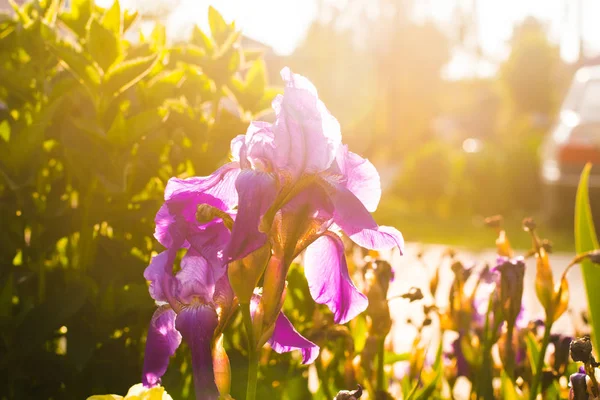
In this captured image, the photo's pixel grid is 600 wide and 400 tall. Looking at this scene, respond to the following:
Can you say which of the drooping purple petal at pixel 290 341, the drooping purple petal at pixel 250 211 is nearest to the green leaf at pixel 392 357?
the drooping purple petal at pixel 290 341

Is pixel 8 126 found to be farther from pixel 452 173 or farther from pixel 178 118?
pixel 452 173

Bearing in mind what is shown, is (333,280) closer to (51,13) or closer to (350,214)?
(350,214)

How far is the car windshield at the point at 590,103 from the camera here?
374 inches

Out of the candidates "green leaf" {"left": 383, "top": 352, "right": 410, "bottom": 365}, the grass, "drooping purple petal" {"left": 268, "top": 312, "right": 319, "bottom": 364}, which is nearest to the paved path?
the grass

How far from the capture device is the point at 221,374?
976mm

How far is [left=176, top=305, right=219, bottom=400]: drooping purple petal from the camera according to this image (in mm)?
936

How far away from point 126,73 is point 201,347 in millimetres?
717

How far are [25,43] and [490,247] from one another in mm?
9264

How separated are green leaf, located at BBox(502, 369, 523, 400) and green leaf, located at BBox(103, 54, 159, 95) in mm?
984

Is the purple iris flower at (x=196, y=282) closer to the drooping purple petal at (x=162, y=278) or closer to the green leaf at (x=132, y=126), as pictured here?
the drooping purple petal at (x=162, y=278)

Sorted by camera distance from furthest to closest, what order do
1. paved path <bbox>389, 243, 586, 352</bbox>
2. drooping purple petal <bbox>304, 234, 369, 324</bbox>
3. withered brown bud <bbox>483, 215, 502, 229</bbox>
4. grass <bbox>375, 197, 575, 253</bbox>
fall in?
grass <bbox>375, 197, 575, 253</bbox>, paved path <bbox>389, 243, 586, 352</bbox>, withered brown bud <bbox>483, 215, 502, 229</bbox>, drooping purple petal <bbox>304, 234, 369, 324</bbox>

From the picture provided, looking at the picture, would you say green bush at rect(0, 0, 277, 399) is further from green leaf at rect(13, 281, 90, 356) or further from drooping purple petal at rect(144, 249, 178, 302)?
drooping purple petal at rect(144, 249, 178, 302)

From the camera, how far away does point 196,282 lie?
39.2 inches

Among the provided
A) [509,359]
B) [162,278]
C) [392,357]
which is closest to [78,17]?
[162,278]
